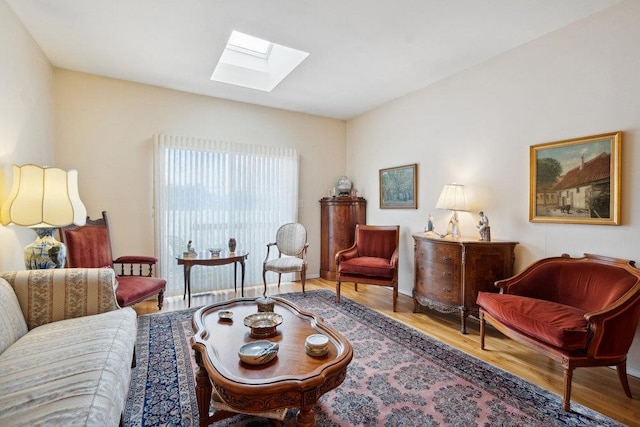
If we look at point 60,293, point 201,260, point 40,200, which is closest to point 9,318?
point 60,293

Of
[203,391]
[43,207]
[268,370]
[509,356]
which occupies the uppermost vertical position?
[43,207]

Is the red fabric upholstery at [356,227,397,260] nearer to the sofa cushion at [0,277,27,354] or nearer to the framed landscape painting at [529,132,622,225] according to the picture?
the framed landscape painting at [529,132,622,225]

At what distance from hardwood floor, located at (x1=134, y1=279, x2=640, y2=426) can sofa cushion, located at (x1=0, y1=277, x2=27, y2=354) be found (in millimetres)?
1760

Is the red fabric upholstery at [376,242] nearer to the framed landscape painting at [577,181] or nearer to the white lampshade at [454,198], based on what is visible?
the white lampshade at [454,198]

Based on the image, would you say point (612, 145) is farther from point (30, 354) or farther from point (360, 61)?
point (30, 354)

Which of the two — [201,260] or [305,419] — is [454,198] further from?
[201,260]

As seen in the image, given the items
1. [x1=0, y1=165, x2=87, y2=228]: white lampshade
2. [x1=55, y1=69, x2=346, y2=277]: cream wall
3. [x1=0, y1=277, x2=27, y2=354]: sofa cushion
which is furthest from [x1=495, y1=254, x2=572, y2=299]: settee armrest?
[x1=0, y1=165, x2=87, y2=228]: white lampshade

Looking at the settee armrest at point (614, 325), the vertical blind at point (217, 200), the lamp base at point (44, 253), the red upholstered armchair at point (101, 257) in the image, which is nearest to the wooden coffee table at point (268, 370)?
the red upholstered armchair at point (101, 257)

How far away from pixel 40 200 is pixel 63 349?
50.4 inches

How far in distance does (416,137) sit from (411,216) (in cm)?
113

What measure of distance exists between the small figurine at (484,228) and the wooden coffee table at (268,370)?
Answer: 212 cm

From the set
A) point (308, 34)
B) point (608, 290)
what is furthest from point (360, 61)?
point (608, 290)

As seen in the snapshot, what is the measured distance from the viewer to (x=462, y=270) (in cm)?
303

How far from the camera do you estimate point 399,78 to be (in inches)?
149
